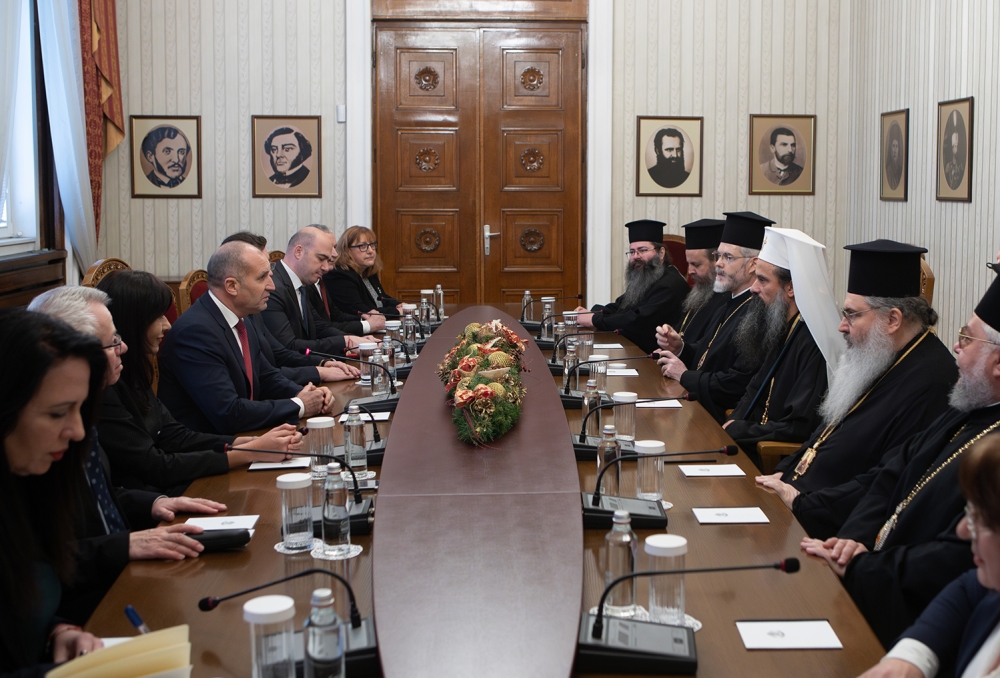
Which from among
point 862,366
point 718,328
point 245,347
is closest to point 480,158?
point 718,328

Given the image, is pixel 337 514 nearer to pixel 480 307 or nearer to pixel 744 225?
pixel 744 225

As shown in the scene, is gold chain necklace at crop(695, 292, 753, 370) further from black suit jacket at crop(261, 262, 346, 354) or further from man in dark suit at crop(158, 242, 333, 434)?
man in dark suit at crop(158, 242, 333, 434)

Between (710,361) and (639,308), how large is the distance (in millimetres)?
1756

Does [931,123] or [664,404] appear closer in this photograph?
[664,404]

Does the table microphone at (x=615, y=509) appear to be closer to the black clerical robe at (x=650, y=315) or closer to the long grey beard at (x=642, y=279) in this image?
the black clerical robe at (x=650, y=315)

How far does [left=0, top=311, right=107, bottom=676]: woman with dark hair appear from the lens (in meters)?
1.86

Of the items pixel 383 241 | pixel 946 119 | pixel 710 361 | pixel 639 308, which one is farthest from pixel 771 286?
pixel 383 241

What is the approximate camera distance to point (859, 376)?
3535 mm

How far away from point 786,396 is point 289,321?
305cm

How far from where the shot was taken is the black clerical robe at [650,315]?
6961 millimetres

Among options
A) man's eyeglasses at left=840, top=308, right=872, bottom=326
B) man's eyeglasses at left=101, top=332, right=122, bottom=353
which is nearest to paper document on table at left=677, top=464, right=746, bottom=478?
man's eyeglasses at left=840, top=308, right=872, bottom=326

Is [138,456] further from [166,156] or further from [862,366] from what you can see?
[166,156]

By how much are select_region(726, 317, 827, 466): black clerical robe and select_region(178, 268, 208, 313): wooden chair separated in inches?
121

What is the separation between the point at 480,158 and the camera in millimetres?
8875
